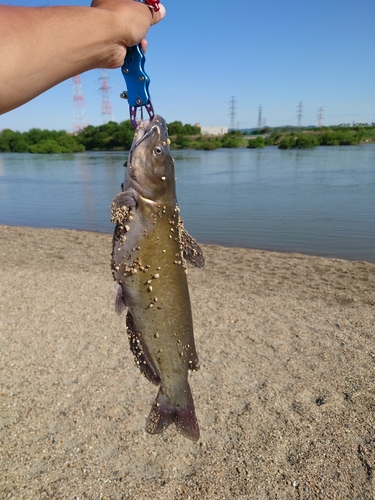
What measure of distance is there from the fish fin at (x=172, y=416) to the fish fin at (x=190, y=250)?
90 cm

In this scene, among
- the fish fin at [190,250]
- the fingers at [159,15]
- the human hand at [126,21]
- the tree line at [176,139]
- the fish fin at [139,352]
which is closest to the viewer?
the human hand at [126,21]

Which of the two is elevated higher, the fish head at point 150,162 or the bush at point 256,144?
the fish head at point 150,162

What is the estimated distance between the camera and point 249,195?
25531 mm

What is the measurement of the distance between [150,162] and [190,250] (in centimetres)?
68

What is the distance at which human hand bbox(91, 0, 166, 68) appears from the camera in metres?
2.08

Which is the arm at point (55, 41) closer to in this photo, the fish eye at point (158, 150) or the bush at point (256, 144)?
the fish eye at point (158, 150)

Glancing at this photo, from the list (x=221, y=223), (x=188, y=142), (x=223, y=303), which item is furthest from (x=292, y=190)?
(x=188, y=142)

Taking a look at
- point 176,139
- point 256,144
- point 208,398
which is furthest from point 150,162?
point 256,144

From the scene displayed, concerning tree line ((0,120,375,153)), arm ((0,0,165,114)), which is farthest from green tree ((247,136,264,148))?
arm ((0,0,165,114))

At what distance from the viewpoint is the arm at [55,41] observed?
1642mm

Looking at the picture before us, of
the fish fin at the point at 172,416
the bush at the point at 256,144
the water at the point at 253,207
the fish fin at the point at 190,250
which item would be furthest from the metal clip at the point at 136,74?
the bush at the point at 256,144

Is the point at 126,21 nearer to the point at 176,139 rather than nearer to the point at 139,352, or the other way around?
the point at 139,352

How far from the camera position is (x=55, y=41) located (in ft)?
5.79

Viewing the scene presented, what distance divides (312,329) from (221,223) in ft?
37.5
